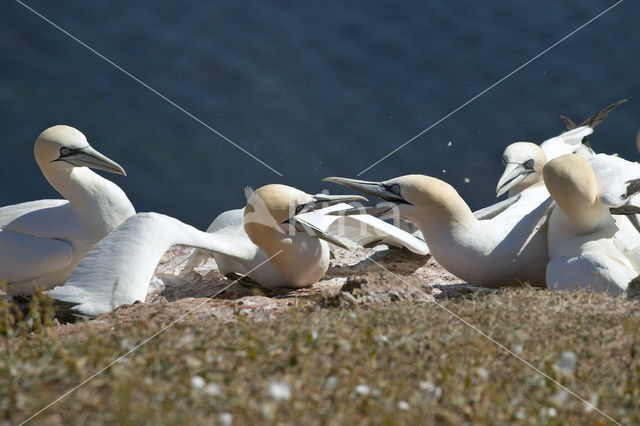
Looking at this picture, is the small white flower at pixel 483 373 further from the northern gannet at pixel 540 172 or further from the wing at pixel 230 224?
the wing at pixel 230 224

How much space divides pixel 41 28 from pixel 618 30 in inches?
331

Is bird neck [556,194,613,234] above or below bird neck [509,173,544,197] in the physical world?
above

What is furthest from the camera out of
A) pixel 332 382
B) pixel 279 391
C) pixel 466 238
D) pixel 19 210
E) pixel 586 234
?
pixel 19 210

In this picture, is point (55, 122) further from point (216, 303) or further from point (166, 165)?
point (216, 303)

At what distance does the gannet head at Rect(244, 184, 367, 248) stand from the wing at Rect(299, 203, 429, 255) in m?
0.18

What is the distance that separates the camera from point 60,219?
7285mm

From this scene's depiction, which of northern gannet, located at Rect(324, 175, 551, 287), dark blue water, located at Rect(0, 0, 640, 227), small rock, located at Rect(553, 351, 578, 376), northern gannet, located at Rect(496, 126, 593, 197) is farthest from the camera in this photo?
dark blue water, located at Rect(0, 0, 640, 227)

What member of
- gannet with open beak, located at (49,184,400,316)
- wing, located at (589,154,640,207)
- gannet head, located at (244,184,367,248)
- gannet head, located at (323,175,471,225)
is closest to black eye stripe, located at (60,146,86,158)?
gannet with open beak, located at (49,184,400,316)

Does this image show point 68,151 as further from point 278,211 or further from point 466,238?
point 466,238

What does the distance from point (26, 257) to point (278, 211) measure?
6.94ft

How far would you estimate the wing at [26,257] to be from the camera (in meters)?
6.99

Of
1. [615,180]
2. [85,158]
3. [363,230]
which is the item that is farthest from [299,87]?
[615,180]

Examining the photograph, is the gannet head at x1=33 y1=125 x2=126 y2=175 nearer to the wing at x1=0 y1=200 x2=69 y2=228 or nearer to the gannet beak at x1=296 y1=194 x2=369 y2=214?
the wing at x1=0 y1=200 x2=69 y2=228

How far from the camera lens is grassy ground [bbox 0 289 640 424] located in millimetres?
3070
